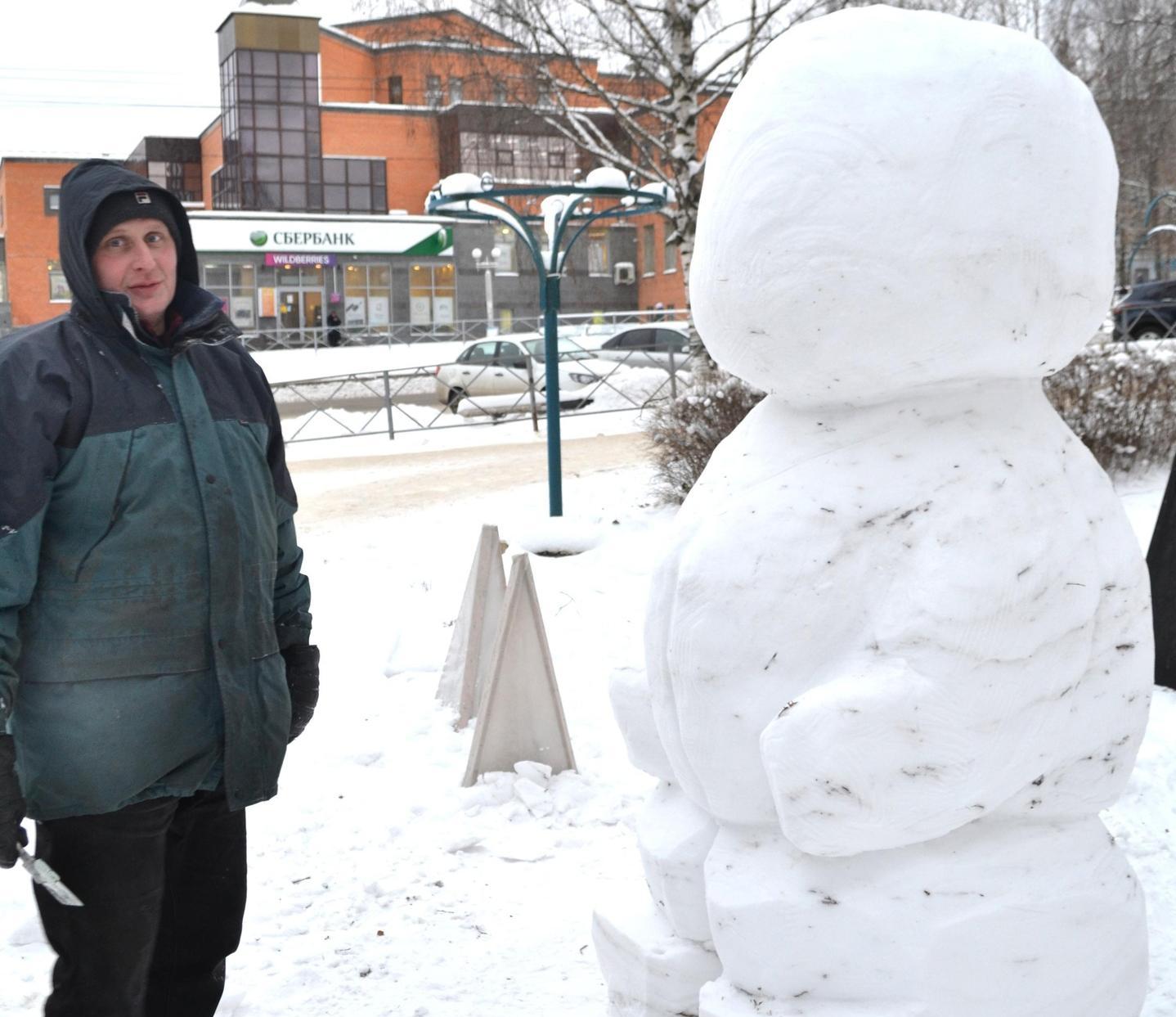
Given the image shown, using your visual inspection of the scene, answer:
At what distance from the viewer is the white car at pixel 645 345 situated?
2153 centimetres

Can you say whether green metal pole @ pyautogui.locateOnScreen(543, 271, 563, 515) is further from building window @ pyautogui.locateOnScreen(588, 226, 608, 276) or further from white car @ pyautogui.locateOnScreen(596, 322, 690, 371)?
building window @ pyautogui.locateOnScreen(588, 226, 608, 276)

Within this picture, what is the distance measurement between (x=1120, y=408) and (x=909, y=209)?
272 inches

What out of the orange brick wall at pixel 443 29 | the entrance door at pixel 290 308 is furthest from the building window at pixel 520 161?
the orange brick wall at pixel 443 29

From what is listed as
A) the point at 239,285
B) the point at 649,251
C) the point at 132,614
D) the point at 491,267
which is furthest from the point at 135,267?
the point at 649,251

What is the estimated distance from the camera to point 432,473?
12148 millimetres

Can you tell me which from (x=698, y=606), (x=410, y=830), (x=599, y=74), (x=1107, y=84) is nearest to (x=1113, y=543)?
(x=698, y=606)

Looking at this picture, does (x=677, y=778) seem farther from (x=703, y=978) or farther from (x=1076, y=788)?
(x=1076, y=788)

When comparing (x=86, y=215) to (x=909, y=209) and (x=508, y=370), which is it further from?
(x=508, y=370)

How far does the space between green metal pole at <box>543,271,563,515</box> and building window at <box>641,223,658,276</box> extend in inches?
1332

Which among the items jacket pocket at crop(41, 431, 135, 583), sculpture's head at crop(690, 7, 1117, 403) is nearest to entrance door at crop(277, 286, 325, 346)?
jacket pocket at crop(41, 431, 135, 583)

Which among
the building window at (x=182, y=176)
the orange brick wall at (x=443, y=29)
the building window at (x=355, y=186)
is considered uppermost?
the building window at (x=182, y=176)

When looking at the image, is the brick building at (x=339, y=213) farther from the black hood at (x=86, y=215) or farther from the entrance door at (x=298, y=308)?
the black hood at (x=86, y=215)

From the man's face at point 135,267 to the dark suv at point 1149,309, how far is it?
20.2 metres

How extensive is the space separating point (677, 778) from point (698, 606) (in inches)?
13.3
